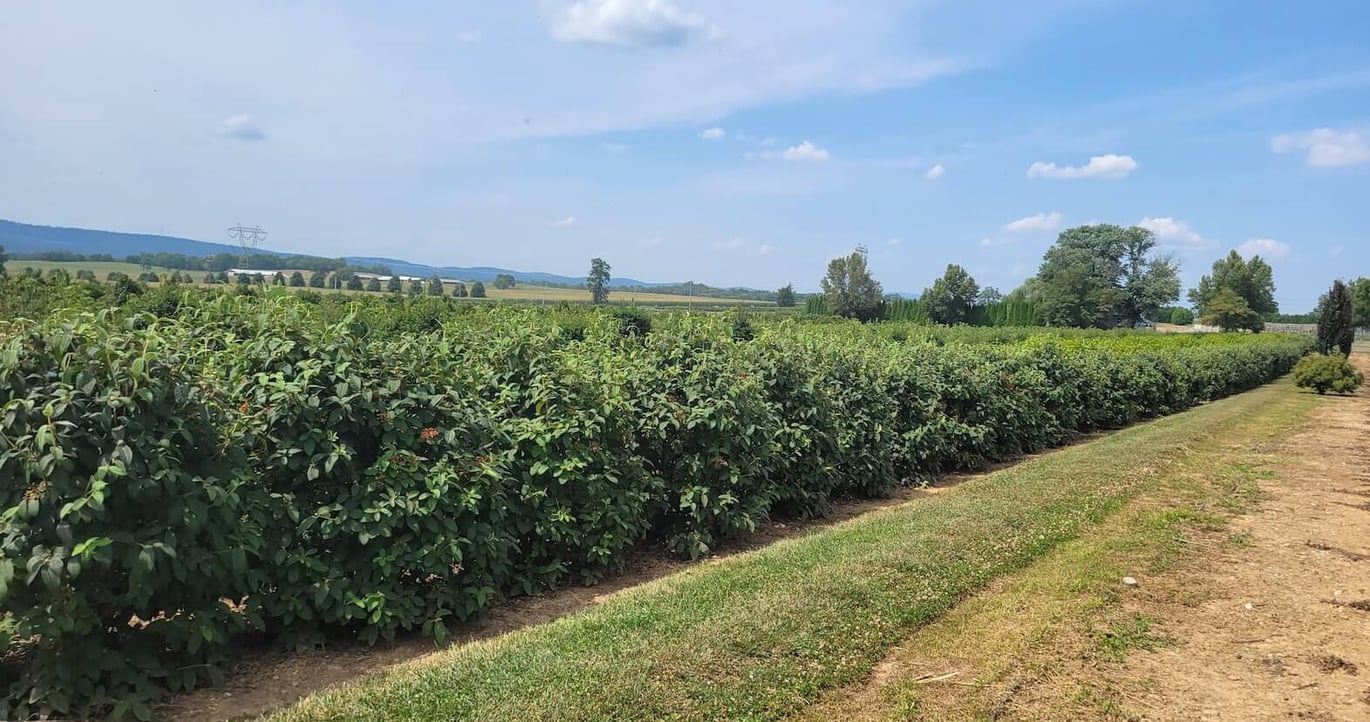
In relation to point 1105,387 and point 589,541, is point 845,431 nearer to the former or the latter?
point 589,541

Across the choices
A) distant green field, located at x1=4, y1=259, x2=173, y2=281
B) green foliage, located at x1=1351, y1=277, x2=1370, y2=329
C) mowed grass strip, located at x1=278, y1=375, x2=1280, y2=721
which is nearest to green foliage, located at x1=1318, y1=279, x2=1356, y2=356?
mowed grass strip, located at x1=278, y1=375, x2=1280, y2=721

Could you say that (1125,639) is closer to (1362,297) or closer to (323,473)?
(323,473)

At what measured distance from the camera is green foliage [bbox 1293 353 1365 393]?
23766mm

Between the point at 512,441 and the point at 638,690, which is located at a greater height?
the point at 512,441

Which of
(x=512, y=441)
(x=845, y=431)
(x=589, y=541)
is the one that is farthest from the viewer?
(x=845, y=431)

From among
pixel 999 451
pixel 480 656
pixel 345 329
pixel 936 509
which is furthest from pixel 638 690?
pixel 999 451

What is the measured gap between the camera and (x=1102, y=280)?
87688 millimetres

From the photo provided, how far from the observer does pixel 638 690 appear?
3.38m

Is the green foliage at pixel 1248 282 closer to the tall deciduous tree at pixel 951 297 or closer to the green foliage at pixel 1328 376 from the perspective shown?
the tall deciduous tree at pixel 951 297

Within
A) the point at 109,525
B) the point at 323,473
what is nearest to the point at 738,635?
the point at 323,473

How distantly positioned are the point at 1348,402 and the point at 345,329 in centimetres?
2619

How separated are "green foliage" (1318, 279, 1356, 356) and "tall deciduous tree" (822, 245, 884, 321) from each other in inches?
1441

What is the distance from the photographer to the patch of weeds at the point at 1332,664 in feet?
12.9

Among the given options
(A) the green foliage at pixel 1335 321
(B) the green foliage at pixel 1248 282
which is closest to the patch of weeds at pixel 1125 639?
→ (A) the green foliage at pixel 1335 321
